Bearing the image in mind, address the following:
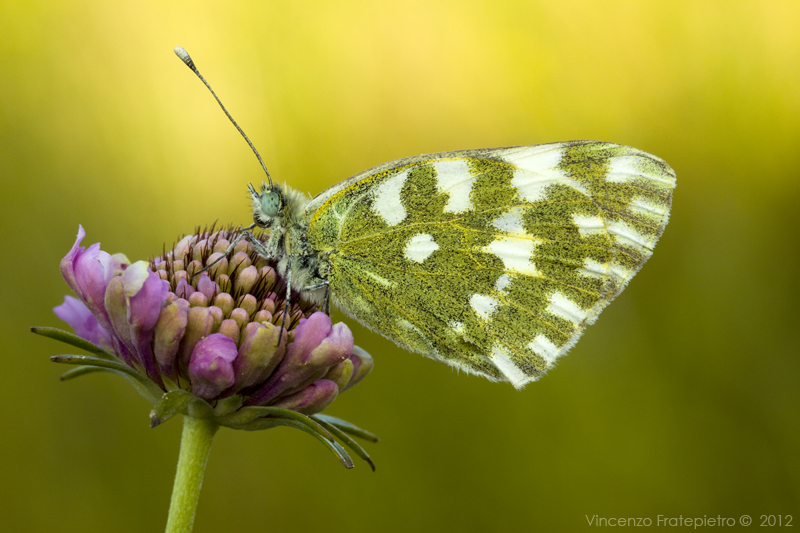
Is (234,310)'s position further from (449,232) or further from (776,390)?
(776,390)

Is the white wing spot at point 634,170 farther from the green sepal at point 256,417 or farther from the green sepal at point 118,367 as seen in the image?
the green sepal at point 118,367

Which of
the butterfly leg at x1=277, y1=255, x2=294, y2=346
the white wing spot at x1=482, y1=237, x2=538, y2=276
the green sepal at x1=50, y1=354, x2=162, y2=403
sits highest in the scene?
the white wing spot at x1=482, y1=237, x2=538, y2=276

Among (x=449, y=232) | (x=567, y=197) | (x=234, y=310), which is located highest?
(x=567, y=197)

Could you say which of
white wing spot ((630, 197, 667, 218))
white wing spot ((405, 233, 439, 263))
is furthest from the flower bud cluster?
white wing spot ((630, 197, 667, 218))

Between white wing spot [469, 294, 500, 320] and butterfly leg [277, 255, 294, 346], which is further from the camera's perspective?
white wing spot [469, 294, 500, 320]

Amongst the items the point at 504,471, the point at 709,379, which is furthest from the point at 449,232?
the point at 709,379

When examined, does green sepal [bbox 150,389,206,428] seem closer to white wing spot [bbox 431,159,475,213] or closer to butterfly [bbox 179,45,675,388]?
butterfly [bbox 179,45,675,388]
